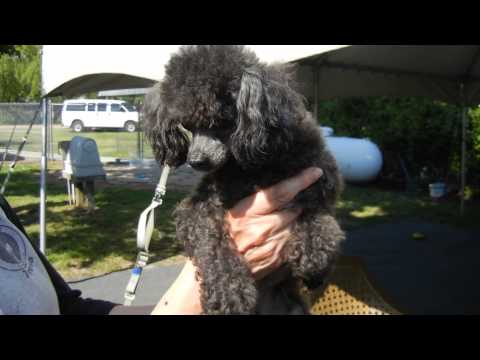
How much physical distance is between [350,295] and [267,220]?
2.21 meters

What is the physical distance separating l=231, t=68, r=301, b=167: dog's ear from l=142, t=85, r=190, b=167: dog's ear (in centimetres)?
30

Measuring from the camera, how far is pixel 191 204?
2.27 m

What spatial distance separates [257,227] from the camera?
2000mm

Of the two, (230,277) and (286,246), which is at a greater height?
(286,246)

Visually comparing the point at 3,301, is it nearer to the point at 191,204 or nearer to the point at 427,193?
the point at 191,204

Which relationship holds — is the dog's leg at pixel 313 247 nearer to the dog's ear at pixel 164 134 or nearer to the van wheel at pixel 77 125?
the dog's ear at pixel 164 134

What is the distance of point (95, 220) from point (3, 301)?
8.02 metres

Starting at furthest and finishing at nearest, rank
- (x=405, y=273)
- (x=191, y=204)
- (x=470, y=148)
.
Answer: (x=470, y=148) → (x=405, y=273) → (x=191, y=204)

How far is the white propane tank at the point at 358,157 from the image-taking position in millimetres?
12391

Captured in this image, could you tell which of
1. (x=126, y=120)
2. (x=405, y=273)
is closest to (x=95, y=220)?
(x=405, y=273)

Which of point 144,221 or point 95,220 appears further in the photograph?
point 95,220

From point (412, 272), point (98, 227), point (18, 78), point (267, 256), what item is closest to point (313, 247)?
point (267, 256)

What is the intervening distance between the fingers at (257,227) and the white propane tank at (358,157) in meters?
10.4

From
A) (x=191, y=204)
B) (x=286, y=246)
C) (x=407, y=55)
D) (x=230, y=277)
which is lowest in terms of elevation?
(x=230, y=277)
